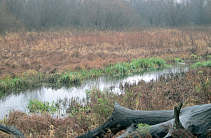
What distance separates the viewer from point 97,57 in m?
16.9

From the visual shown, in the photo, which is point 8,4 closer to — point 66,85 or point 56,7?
point 56,7

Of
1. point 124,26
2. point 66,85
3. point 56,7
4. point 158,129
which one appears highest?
point 56,7

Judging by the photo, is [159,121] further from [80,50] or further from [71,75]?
[80,50]

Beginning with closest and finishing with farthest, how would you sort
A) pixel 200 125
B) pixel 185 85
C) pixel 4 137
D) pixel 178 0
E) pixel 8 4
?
pixel 200 125 < pixel 4 137 < pixel 185 85 < pixel 8 4 < pixel 178 0

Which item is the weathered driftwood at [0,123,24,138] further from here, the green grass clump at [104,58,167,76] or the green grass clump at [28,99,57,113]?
the green grass clump at [104,58,167,76]

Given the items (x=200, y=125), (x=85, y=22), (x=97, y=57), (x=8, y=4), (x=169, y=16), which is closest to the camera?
(x=200, y=125)

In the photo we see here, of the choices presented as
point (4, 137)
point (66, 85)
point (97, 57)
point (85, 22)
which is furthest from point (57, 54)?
point (85, 22)

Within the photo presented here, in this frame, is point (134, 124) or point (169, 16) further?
point (169, 16)

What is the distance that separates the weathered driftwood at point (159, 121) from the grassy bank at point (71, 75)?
805cm

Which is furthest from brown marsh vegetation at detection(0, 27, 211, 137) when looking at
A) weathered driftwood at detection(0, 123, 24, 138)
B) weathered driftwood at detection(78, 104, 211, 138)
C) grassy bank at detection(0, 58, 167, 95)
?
weathered driftwood at detection(78, 104, 211, 138)

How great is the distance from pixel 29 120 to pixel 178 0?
1676 inches

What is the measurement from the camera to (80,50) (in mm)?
18453

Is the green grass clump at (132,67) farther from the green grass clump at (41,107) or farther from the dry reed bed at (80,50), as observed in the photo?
the green grass clump at (41,107)

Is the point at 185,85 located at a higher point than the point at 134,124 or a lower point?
lower
